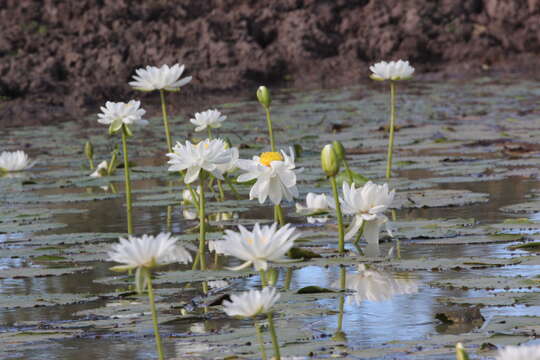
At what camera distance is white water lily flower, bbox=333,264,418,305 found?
285 centimetres

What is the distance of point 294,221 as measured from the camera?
14.1 feet

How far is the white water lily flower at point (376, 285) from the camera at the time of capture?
285cm

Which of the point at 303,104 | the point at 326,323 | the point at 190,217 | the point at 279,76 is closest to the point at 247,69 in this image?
the point at 279,76

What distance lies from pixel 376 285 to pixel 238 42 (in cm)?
1136

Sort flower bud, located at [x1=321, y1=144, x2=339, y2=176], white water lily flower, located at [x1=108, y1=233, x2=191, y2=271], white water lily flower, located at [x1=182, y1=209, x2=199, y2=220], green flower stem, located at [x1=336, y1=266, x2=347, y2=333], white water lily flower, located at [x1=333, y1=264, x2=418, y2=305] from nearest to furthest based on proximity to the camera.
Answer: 1. white water lily flower, located at [x1=108, y1=233, x2=191, y2=271]
2. green flower stem, located at [x1=336, y1=266, x2=347, y2=333]
3. white water lily flower, located at [x1=333, y1=264, x2=418, y2=305]
4. flower bud, located at [x1=321, y1=144, x2=339, y2=176]
5. white water lily flower, located at [x1=182, y1=209, x2=199, y2=220]

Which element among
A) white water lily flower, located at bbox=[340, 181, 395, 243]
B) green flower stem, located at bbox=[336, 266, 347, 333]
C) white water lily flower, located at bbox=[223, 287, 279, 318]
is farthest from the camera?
white water lily flower, located at bbox=[340, 181, 395, 243]

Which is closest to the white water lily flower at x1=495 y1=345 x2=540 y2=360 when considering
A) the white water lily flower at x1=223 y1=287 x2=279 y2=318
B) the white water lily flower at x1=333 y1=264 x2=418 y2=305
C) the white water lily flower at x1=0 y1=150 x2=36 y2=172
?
the white water lily flower at x1=223 y1=287 x2=279 y2=318

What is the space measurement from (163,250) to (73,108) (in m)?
10.0

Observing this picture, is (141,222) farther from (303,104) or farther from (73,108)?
(73,108)

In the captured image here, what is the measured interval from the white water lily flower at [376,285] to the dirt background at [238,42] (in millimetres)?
8773

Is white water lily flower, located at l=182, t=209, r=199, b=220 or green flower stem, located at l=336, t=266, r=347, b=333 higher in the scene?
white water lily flower, located at l=182, t=209, r=199, b=220

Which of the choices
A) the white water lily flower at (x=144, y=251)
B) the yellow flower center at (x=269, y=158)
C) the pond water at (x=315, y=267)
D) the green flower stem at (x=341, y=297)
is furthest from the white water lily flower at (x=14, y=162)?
the white water lily flower at (x=144, y=251)

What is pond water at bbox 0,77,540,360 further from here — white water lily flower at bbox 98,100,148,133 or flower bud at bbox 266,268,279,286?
white water lily flower at bbox 98,100,148,133

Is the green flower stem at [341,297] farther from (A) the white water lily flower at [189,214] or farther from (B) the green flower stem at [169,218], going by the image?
(A) the white water lily flower at [189,214]
